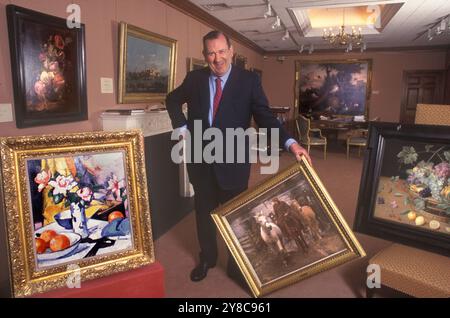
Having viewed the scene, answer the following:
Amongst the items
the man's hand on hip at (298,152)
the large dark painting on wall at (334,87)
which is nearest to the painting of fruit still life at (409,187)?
the man's hand on hip at (298,152)

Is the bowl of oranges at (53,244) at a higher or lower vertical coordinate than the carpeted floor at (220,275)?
higher

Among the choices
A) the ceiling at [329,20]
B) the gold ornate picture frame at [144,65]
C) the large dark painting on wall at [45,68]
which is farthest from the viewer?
the ceiling at [329,20]

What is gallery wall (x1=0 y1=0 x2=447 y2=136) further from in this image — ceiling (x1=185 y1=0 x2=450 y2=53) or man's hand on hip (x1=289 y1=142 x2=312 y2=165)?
man's hand on hip (x1=289 y1=142 x2=312 y2=165)

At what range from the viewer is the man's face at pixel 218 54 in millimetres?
2082

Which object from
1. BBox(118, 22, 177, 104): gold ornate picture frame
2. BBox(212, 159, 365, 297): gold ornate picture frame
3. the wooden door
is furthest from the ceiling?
BBox(212, 159, 365, 297): gold ornate picture frame

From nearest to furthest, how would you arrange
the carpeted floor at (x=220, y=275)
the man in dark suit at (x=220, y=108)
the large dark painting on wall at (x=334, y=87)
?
the man in dark suit at (x=220, y=108), the carpeted floor at (x=220, y=275), the large dark painting on wall at (x=334, y=87)

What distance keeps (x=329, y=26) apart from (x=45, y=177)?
7568 mm

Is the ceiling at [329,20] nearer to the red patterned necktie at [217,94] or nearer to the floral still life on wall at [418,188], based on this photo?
the red patterned necktie at [217,94]

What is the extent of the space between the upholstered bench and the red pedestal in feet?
4.44

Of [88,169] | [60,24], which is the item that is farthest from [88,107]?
[88,169]

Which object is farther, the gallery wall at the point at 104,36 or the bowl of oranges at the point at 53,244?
the gallery wall at the point at 104,36

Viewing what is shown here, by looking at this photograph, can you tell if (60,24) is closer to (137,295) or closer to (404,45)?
(137,295)

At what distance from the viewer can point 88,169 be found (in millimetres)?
1746

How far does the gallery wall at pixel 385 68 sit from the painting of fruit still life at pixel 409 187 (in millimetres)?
8558
